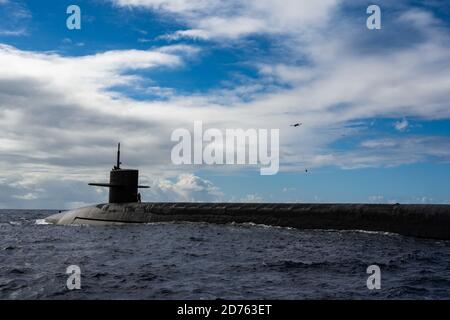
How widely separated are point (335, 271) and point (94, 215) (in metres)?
31.2

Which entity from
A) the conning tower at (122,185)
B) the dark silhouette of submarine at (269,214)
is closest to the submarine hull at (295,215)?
the dark silhouette of submarine at (269,214)

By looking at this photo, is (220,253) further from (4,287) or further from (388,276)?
(4,287)

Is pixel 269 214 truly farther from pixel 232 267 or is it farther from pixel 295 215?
pixel 232 267

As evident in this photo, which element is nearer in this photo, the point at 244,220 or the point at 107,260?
the point at 107,260

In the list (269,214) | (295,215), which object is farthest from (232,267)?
(269,214)

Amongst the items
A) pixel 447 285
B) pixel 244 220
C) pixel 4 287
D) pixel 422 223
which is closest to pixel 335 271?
pixel 447 285

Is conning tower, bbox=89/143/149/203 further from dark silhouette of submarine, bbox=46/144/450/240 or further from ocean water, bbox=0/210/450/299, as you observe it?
ocean water, bbox=0/210/450/299

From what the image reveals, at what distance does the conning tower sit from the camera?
41969 millimetres

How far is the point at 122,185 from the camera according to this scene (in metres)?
41.9

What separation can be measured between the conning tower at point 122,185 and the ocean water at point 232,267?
1559 cm

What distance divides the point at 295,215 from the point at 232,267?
50.7 feet

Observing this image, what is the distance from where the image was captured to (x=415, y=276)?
14.4m

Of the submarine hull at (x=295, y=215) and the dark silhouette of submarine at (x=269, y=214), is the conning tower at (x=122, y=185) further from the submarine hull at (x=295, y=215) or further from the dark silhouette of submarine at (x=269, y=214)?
the submarine hull at (x=295, y=215)

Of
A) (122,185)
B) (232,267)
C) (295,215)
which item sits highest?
(122,185)
